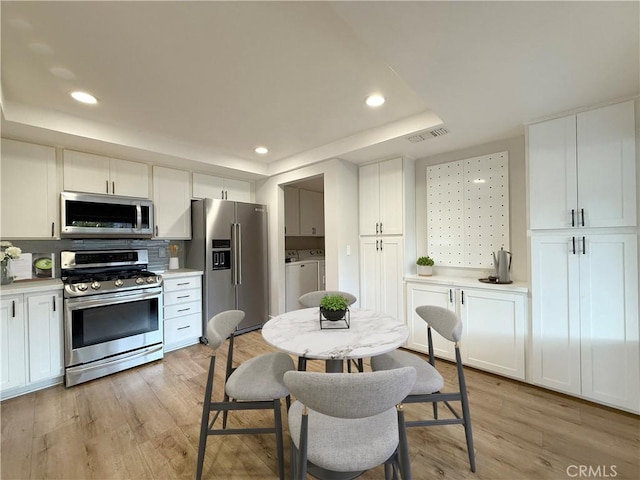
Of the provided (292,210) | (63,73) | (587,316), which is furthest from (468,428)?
(292,210)

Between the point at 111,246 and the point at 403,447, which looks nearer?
the point at 403,447

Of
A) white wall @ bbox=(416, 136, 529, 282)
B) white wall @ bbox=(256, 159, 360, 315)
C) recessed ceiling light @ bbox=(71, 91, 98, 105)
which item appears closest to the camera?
recessed ceiling light @ bbox=(71, 91, 98, 105)

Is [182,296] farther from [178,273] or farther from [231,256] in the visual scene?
[231,256]

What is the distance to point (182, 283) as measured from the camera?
3332mm

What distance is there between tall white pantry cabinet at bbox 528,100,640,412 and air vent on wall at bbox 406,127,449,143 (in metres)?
0.69

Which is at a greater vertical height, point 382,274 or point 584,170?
point 584,170

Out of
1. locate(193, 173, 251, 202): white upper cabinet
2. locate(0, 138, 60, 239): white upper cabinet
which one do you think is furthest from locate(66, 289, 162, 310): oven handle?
locate(193, 173, 251, 202): white upper cabinet

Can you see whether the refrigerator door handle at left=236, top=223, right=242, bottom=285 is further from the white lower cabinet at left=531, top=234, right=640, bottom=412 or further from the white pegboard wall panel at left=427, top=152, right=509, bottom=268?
the white lower cabinet at left=531, top=234, right=640, bottom=412

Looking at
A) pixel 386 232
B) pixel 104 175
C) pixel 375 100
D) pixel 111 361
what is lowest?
pixel 111 361

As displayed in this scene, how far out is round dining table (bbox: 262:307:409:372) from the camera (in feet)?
4.29

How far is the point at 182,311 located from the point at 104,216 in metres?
1.37

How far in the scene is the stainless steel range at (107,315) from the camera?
8.18 feet

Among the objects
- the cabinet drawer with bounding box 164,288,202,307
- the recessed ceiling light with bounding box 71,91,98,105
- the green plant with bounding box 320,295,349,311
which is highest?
the recessed ceiling light with bounding box 71,91,98,105

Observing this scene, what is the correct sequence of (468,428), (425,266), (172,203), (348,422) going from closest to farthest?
(348,422), (468,428), (425,266), (172,203)
